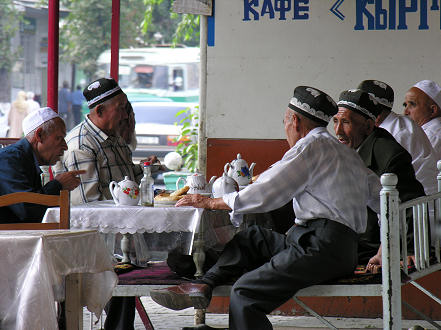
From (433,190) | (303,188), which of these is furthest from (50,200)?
(433,190)

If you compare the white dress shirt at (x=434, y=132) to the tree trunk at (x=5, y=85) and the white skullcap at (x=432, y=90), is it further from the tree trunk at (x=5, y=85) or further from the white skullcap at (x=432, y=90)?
the tree trunk at (x=5, y=85)

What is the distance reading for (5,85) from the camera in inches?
875

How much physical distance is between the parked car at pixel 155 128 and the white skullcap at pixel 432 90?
12177 mm

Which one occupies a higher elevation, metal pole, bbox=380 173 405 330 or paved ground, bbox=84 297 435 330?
metal pole, bbox=380 173 405 330

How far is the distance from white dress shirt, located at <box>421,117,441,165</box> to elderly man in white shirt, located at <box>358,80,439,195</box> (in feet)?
1.49

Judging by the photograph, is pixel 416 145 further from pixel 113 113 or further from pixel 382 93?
pixel 113 113

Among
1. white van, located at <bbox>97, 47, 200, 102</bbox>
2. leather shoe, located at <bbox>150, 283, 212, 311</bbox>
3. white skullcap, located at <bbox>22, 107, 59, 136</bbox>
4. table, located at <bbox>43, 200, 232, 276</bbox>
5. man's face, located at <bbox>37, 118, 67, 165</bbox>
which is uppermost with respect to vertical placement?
white van, located at <bbox>97, 47, 200, 102</bbox>

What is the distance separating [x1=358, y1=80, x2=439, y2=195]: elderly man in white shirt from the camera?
5.23 metres

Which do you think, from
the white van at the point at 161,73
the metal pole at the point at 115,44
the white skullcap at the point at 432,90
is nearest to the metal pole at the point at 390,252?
the white skullcap at the point at 432,90

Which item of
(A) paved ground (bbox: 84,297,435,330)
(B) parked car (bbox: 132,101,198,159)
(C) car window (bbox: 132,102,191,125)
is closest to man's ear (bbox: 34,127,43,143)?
(A) paved ground (bbox: 84,297,435,330)

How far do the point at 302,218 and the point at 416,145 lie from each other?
4.91 ft

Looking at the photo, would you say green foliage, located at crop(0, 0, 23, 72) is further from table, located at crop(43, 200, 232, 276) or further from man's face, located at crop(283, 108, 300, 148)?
man's face, located at crop(283, 108, 300, 148)

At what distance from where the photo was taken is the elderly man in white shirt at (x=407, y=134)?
17.2 feet

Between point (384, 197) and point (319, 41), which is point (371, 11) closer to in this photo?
point (319, 41)
